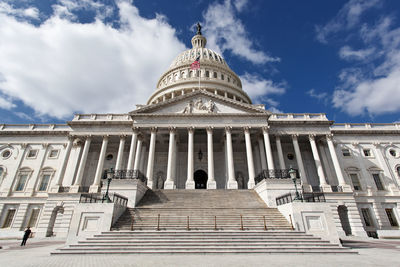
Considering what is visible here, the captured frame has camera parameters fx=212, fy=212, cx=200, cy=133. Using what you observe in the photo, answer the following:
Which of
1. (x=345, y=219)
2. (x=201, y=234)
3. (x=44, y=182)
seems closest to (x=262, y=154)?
(x=345, y=219)

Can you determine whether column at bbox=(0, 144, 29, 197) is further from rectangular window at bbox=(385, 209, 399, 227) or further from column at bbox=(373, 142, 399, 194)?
column at bbox=(373, 142, 399, 194)

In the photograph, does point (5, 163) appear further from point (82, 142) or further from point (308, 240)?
point (308, 240)

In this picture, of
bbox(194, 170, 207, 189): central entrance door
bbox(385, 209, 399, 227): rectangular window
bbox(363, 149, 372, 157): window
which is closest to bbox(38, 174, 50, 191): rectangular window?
bbox(194, 170, 207, 189): central entrance door

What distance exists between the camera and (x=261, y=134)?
102 feet

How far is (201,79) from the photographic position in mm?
48062

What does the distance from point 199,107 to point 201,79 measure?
19582 mm

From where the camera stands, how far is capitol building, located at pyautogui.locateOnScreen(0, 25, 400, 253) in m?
25.5

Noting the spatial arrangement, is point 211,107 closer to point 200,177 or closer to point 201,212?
point 200,177

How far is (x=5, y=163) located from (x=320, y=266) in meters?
43.7

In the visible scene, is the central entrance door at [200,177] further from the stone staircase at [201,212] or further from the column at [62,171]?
the column at [62,171]

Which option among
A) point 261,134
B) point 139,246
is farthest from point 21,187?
point 261,134

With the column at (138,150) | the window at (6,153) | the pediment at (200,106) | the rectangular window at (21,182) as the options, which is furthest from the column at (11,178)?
the pediment at (200,106)

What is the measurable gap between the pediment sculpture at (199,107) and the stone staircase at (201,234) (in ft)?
46.2

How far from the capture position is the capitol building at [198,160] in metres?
25.5
